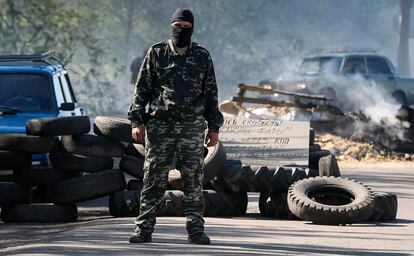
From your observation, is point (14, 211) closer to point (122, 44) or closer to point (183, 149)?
point (183, 149)

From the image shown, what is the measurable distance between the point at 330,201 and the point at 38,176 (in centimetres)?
331

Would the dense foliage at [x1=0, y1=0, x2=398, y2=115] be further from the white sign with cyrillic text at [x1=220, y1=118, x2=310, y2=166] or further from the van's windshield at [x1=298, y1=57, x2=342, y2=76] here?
the white sign with cyrillic text at [x1=220, y1=118, x2=310, y2=166]

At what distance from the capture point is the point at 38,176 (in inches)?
514

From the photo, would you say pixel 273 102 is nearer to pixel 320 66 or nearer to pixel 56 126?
pixel 320 66

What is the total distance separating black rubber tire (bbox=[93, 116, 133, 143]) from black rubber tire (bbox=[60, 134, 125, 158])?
82 millimetres

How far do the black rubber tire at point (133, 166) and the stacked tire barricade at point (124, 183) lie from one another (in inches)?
0.5

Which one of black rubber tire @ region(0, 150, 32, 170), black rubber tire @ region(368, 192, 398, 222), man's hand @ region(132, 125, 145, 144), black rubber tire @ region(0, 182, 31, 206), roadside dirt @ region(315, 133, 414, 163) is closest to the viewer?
man's hand @ region(132, 125, 145, 144)

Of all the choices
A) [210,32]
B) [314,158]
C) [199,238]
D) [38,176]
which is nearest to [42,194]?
[38,176]

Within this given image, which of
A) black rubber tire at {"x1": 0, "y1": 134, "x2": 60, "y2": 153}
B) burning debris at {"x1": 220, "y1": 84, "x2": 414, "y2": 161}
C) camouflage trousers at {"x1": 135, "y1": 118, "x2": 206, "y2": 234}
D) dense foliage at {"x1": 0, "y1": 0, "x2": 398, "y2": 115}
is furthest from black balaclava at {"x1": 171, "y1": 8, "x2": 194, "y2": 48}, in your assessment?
dense foliage at {"x1": 0, "y1": 0, "x2": 398, "y2": 115}

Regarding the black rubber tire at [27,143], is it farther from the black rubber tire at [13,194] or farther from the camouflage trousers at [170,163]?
the camouflage trousers at [170,163]

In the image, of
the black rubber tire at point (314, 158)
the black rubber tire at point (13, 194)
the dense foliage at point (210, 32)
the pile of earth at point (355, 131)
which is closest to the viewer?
the black rubber tire at point (13, 194)

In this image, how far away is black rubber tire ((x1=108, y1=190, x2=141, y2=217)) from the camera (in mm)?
12453

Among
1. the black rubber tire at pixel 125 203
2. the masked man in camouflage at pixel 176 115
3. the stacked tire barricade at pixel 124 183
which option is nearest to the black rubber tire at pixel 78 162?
the stacked tire barricade at pixel 124 183

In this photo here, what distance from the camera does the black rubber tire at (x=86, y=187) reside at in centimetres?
1275
